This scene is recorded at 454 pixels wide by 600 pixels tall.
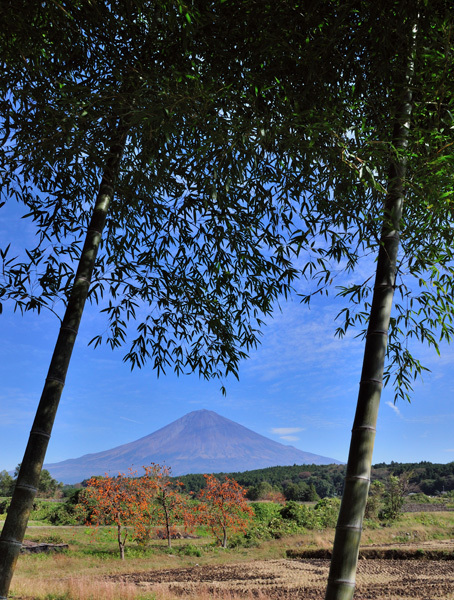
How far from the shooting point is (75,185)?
5340mm

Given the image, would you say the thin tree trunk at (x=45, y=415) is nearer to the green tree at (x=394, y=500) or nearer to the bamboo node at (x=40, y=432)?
the bamboo node at (x=40, y=432)

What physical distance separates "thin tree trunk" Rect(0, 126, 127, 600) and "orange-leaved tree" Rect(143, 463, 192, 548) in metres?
13.7

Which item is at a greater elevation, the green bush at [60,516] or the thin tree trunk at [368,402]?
the thin tree trunk at [368,402]

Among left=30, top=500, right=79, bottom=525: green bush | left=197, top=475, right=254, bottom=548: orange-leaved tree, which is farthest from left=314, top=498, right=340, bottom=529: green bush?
left=30, top=500, right=79, bottom=525: green bush

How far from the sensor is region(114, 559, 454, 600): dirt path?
311 inches

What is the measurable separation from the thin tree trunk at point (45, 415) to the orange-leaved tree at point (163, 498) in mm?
13696

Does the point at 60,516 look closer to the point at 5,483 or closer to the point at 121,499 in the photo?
the point at 121,499

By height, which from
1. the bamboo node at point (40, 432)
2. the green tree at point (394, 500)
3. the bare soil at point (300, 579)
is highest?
the bamboo node at point (40, 432)

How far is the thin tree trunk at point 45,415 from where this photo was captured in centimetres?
338

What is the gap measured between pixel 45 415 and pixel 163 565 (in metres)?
11.0

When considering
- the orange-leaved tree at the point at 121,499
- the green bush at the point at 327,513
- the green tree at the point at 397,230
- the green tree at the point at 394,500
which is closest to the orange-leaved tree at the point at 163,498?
the orange-leaved tree at the point at 121,499

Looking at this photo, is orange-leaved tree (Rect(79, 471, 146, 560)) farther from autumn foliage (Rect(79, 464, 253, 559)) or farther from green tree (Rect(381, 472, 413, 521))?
green tree (Rect(381, 472, 413, 521))

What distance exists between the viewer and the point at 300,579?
31.2 ft

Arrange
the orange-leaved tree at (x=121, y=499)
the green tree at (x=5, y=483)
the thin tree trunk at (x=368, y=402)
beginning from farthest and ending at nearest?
the green tree at (x=5, y=483)
the orange-leaved tree at (x=121, y=499)
the thin tree trunk at (x=368, y=402)
